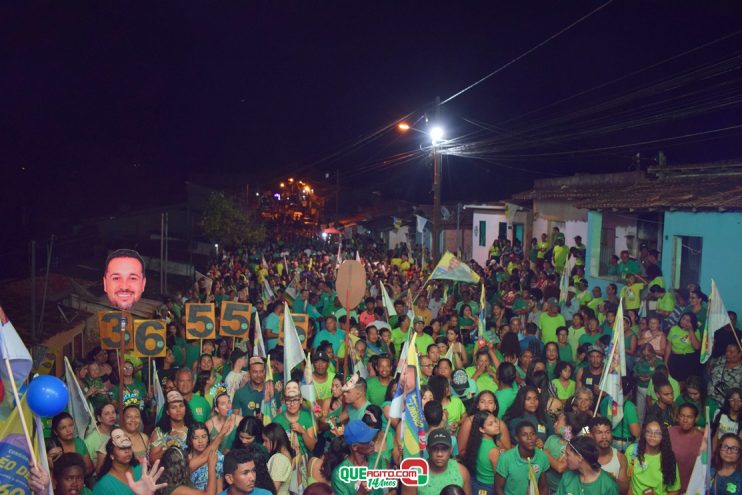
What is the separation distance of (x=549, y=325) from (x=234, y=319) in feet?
16.1

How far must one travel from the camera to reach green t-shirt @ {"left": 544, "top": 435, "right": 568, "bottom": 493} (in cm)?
594

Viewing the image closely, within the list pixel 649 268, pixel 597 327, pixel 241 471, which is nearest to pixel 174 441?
pixel 241 471

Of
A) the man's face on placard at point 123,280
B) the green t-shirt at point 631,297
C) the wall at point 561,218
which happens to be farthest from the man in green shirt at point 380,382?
the wall at point 561,218

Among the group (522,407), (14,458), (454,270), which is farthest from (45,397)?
(454,270)

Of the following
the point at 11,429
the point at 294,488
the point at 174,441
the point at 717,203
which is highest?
the point at 717,203

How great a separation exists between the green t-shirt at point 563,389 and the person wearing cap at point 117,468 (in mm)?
4640

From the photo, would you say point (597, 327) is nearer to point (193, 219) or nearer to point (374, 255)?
point (374, 255)

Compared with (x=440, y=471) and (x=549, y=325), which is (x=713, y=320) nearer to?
(x=549, y=325)

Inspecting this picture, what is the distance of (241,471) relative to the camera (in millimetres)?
4805

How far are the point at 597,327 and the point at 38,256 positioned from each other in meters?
20.1

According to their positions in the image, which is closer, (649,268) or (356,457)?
(356,457)

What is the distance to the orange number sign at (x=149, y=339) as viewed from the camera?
30.6 ft

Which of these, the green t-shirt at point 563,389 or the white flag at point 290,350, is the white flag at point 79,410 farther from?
the green t-shirt at point 563,389

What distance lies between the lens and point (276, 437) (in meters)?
5.87
